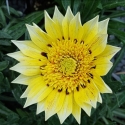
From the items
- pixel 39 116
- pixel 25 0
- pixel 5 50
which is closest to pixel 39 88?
pixel 39 116

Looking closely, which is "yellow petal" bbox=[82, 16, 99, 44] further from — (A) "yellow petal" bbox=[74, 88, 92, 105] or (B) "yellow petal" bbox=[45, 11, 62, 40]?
(A) "yellow petal" bbox=[74, 88, 92, 105]

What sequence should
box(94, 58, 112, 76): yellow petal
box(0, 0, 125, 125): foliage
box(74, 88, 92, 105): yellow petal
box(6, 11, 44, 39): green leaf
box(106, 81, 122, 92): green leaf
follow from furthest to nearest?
box(6, 11, 44, 39): green leaf < box(0, 0, 125, 125): foliage < box(106, 81, 122, 92): green leaf < box(74, 88, 92, 105): yellow petal < box(94, 58, 112, 76): yellow petal

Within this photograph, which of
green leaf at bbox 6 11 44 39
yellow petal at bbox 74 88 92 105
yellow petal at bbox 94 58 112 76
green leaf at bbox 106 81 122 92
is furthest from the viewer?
green leaf at bbox 6 11 44 39

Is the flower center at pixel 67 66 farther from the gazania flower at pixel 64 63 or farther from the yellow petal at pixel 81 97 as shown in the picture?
the yellow petal at pixel 81 97

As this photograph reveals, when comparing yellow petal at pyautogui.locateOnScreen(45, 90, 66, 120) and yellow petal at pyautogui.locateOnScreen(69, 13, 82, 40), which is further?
yellow petal at pyautogui.locateOnScreen(45, 90, 66, 120)

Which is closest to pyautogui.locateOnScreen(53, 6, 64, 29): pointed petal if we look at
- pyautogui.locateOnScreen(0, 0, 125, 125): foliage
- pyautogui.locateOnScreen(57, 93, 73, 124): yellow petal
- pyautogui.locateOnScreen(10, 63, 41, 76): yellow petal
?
pyautogui.locateOnScreen(10, 63, 41, 76): yellow petal

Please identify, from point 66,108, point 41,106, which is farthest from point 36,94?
point 66,108

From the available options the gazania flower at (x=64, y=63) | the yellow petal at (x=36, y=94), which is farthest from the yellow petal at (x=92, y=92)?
the yellow petal at (x=36, y=94)
